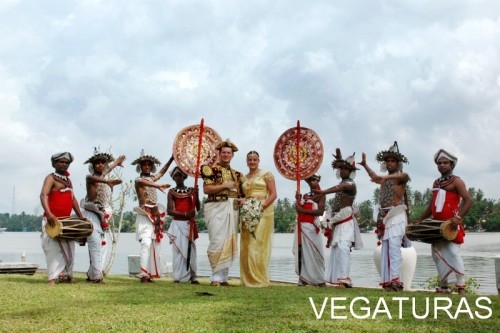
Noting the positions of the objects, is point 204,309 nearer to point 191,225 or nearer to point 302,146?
point 191,225

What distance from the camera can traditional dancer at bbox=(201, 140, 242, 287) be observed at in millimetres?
9938

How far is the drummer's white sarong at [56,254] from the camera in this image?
9766 millimetres

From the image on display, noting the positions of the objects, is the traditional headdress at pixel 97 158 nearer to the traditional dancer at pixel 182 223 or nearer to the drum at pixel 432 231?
the traditional dancer at pixel 182 223

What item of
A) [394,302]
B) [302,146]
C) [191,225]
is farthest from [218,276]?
[394,302]

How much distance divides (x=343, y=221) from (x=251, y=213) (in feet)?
6.25

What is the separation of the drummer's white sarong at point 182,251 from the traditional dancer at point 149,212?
13.0 inches

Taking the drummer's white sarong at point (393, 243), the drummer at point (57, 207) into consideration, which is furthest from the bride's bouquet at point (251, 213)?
the drummer at point (57, 207)

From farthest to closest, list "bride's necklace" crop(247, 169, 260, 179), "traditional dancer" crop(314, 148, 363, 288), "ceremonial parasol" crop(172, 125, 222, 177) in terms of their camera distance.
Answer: "ceremonial parasol" crop(172, 125, 222, 177) < "traditional dancer" crop(314, 148, 363, 288) < "bride's necklace" crop(247, 169, 260, 179)

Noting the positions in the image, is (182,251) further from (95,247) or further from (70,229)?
(70,229)

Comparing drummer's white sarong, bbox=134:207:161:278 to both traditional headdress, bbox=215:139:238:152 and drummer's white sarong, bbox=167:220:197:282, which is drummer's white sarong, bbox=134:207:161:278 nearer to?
drummer's white sarong, bbox=167:220:197:282

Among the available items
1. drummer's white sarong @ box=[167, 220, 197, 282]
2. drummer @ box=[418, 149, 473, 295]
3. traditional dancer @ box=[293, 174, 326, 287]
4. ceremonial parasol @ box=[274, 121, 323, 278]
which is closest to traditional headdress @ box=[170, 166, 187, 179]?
drummer's white sarong @ box=[167, 220, 197, 282]

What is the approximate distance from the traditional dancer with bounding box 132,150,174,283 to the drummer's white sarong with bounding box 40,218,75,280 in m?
1.51

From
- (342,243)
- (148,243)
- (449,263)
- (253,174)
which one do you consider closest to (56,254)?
(148,243)

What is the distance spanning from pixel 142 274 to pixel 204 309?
4464mm
